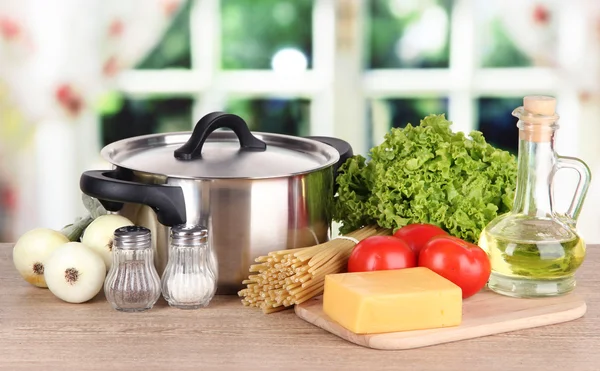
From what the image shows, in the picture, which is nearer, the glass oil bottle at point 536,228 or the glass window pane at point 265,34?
the glass oil bottle at point 536,228

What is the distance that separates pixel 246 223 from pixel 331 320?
0.22 metres

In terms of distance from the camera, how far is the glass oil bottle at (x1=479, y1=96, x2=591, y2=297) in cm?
133

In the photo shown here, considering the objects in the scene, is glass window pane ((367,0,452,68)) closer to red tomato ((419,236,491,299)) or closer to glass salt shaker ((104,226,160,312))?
red tomato ((419,236,491,299))

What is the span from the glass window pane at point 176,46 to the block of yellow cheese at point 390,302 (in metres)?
2.64

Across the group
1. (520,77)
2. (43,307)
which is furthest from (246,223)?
(520,77)

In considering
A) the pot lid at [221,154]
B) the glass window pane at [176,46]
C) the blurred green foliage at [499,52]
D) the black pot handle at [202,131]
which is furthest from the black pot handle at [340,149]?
the blurred green foliage at [499,52]

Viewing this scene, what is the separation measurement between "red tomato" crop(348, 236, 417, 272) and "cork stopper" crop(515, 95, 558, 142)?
260 mm

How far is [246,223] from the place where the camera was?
53.1 inches

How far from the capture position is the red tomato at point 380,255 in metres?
1.34

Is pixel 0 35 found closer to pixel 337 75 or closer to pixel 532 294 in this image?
pixel 337 75

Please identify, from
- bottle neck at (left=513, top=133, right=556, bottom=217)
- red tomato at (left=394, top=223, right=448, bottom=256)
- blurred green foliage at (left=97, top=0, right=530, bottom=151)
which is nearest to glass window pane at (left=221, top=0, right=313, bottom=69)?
blurred green foliage at (left=97, top=0, right=530, bottom=151)

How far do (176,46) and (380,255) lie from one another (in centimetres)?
259

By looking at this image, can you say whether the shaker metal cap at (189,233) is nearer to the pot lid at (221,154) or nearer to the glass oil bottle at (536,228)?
the pot lid at (221,154)

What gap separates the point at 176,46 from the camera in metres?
3.74
